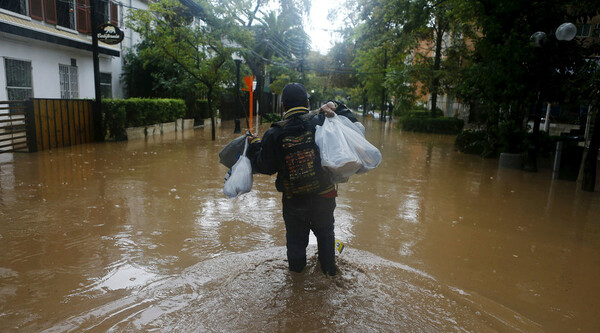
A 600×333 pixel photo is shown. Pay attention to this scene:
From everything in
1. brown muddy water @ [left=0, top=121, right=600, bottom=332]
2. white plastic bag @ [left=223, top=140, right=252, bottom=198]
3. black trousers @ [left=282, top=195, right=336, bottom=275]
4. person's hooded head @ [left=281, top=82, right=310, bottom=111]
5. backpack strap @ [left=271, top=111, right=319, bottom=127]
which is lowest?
brown muddy water @ [left=0, top=121, right=600, bottom=332]

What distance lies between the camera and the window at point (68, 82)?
16.9 metres

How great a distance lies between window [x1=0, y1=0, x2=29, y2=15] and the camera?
13.6 meters

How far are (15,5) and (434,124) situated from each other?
70.5 feet

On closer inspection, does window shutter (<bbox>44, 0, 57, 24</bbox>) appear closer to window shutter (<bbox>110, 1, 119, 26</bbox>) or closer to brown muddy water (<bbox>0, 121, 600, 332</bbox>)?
window shutter (<bbox>110, 1, 119, 26</bbox>)

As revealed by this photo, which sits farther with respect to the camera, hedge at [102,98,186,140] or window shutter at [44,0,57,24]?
window shutter at [44,0,57,24]

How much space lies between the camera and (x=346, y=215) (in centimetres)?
645

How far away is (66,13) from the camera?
1659 cm

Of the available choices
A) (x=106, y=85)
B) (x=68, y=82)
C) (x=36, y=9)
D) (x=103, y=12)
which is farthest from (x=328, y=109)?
(x=103, y=12)

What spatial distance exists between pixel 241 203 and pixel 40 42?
12.8 meters

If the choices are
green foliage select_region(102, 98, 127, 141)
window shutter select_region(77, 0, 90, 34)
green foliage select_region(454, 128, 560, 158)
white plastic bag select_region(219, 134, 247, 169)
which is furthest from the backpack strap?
window shutter select_region(77, 0, 90, 34)

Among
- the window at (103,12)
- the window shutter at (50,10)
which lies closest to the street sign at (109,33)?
the window shutter at (50,10)

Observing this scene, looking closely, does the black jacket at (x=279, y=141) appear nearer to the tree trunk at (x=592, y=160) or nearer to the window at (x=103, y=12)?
the tree trunk at (x=592, y=160)

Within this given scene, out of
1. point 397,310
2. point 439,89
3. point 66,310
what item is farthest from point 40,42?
point 439,89

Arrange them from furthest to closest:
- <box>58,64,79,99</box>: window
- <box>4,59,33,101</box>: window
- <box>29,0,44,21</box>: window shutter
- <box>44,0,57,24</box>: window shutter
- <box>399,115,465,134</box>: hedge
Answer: <box>399,115,465,134</box>: hedge < <box>58,64,79,99</box>: window < <box>44,0,57,24</box>: window shutter < <box>29,0,44,21</box>: window shutter < <box>4,59,33,101</box>: window
